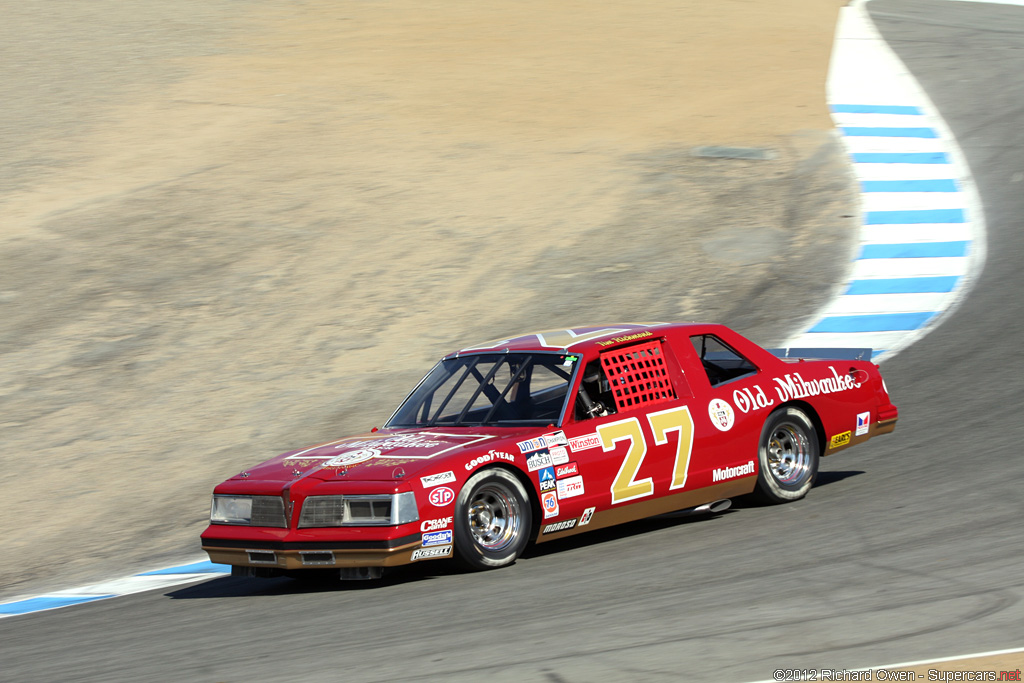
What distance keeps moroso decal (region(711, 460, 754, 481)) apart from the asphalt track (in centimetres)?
29

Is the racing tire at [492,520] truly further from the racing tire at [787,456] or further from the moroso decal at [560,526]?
the racing tire at [787,456]

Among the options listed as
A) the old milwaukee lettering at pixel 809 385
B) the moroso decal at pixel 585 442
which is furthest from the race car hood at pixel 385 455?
the old milwaukee lettering at pixel 809 385

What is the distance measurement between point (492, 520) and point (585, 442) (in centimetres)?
77

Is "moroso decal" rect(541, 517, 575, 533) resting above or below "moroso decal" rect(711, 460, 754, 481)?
below

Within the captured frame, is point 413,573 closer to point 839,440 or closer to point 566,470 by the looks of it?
point 566,470

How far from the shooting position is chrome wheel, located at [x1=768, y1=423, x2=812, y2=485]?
8438 mm

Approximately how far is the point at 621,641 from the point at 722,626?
1.55 feet

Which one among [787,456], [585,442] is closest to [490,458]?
[585,442]

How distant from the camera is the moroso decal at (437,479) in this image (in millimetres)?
6794

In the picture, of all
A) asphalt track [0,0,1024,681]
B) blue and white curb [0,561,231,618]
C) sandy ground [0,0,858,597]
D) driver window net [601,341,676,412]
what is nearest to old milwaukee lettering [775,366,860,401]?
asphalt track [0,0,1024,681]

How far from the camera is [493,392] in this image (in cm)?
789

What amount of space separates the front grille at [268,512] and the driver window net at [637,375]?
7.18 ft

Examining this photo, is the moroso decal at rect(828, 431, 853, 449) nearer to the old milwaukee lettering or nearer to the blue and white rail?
the old milwaukee lettering

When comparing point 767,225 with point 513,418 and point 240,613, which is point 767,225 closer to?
point 513,418
